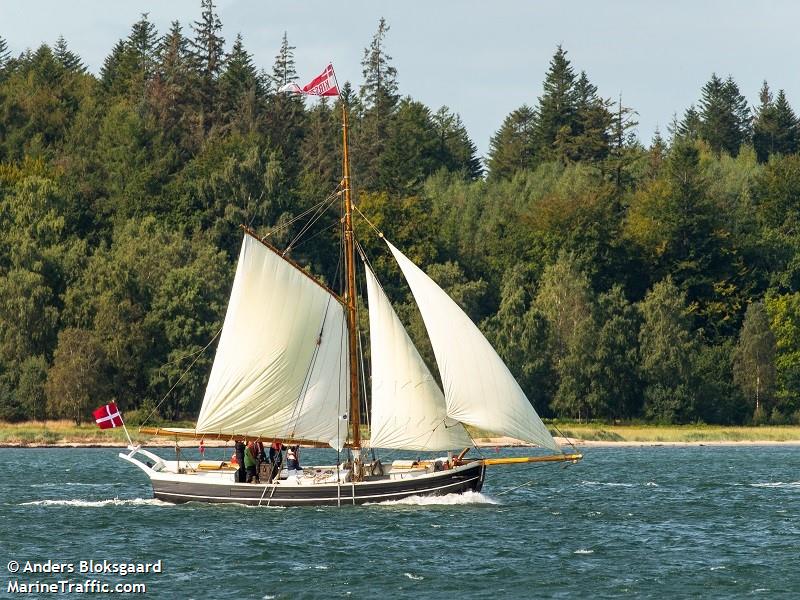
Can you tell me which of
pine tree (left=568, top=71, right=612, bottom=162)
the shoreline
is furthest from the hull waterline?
pine tree (left=568, top=71, right=612, bottom=162)

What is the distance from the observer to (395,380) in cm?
5278

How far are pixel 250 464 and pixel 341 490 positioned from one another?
355 centimetres

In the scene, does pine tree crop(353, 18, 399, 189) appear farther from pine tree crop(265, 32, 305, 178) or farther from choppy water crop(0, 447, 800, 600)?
choppy water crop(0, 447, 800, 600)

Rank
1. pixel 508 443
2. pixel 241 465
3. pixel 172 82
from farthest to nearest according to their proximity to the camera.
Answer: pixel 172 82 → pixel 508 443 → pixel 241 465

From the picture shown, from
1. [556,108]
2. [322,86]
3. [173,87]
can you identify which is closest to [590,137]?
[556,108]

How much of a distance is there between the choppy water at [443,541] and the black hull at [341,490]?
0.35 meters

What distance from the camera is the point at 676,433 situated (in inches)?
4537

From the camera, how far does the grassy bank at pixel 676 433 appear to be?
111250 mm

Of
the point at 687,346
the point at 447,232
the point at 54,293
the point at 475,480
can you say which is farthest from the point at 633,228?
the point at 475,480

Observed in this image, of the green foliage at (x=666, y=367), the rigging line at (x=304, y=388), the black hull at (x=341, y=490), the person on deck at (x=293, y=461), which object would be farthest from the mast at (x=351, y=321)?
the green foliage at (x=666, y=367)

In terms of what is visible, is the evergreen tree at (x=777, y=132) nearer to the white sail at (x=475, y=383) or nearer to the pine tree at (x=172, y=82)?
the pine tree at (x=172, y=82)

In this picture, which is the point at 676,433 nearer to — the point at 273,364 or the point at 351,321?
the point at 351,321

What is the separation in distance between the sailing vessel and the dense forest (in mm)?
42632

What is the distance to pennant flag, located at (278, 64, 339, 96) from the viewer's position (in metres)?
54.8
